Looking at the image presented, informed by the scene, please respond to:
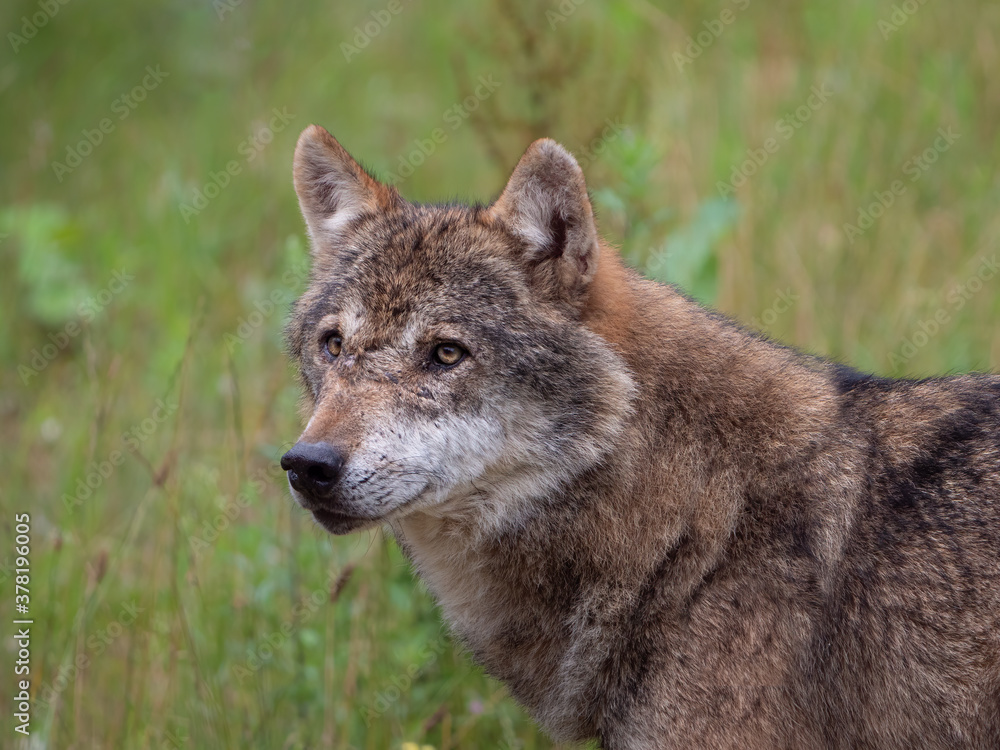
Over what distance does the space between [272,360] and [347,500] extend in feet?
15.1

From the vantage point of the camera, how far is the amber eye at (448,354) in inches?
142

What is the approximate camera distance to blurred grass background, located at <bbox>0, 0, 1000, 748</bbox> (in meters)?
4.75

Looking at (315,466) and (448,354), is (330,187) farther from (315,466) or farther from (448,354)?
(315,466)

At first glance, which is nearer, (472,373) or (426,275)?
(472,373)

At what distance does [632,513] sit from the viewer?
3.57 metres

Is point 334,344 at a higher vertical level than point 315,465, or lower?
higher

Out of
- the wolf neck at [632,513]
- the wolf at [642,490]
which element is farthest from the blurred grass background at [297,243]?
the wolf at [642,490]

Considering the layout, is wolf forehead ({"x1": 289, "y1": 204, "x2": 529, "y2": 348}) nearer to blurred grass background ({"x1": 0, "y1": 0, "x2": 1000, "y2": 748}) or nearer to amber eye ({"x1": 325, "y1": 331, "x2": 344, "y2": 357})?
amber eye ({"x1": 325, "y1": 331, "x2": 344, "y2": 357})

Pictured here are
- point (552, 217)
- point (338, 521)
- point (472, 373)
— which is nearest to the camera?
point (338, 521)

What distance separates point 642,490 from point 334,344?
1.28m

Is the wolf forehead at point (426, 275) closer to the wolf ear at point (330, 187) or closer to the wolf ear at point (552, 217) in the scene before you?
the wolf ear at point (552, 217)

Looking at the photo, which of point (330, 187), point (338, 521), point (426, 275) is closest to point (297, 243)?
point (330, 187)

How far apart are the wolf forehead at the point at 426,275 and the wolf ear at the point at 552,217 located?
0.23 feet

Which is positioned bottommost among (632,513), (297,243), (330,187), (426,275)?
(632,513)
